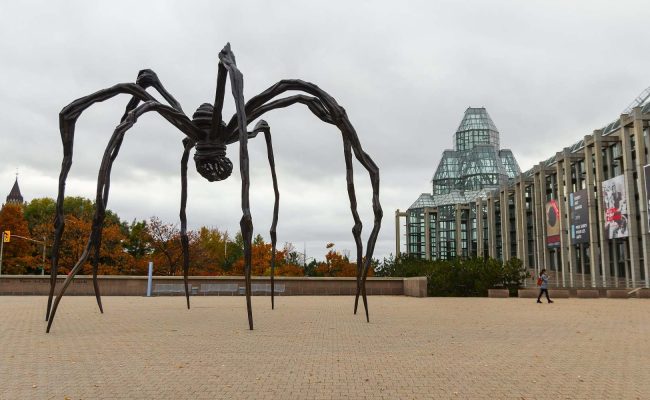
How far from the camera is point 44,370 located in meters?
4.87

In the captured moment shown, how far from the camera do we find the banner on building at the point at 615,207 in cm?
3781

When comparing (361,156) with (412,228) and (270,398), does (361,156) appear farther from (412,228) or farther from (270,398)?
(412,228)

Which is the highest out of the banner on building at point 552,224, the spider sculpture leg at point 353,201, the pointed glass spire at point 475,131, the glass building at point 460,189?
the pointed glass spire at point 475,131

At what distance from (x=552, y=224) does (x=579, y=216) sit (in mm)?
5579

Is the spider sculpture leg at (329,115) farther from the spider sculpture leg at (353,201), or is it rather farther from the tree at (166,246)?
the tree at (166,246)

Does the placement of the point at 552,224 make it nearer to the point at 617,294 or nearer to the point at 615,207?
the point at 615,207

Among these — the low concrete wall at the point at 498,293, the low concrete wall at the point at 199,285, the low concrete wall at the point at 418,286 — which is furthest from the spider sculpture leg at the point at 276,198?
the low concrete wall at the point at 498,293

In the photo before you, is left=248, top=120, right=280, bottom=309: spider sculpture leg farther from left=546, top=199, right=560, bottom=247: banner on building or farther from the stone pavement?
left=546, top=199, right=560, bottom=247: banner on building

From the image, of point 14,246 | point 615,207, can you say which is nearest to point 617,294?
point 615,207

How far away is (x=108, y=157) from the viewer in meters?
7.14

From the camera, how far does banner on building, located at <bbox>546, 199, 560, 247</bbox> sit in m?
48.3

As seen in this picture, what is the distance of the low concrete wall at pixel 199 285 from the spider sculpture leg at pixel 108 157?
11530 millimetres

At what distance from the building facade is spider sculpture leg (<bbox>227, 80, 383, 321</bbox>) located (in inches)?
1266

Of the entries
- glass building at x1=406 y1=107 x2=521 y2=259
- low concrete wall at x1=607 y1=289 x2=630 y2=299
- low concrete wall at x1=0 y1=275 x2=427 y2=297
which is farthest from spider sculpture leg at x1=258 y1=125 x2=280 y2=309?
glass building at x1=406 y1=107 x2=521 y2=259
